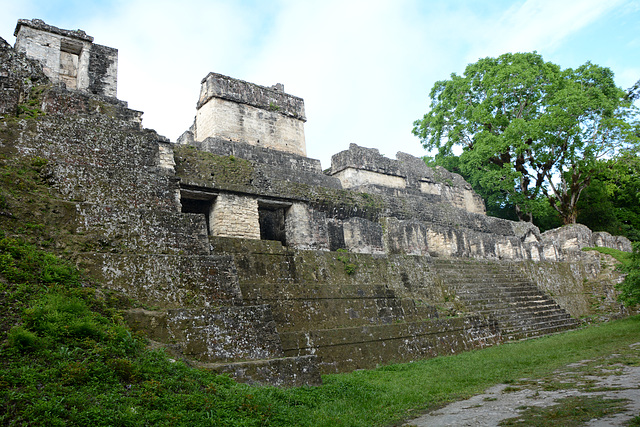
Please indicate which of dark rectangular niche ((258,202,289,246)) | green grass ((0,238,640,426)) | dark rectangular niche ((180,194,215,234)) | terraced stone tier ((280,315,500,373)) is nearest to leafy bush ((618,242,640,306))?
terraced stone tier ((280,315,500,373))

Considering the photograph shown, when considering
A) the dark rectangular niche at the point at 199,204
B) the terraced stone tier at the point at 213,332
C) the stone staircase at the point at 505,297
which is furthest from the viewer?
the stone staircase at the point at 505,297

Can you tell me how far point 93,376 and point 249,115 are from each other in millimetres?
12136

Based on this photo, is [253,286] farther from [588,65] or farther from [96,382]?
[588,65]

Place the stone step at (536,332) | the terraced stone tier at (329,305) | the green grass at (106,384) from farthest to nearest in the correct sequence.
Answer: the stone step at (536,332)
the terraced stone tier at (329,305)
the green grass at (106,384)

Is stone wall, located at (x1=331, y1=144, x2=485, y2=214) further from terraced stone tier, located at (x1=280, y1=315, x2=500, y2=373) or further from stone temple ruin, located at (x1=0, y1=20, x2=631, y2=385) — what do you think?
terraced stone tier, located at (x1=280, y1=315, x2=500, y2=373)

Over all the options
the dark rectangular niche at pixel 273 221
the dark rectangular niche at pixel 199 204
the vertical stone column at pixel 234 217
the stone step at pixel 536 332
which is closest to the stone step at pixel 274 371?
the vertical stone column at pixel 234 217

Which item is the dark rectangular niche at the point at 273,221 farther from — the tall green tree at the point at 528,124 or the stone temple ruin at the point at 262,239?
the tall green tree at the point at 528,124

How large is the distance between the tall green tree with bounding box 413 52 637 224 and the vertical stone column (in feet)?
52.4

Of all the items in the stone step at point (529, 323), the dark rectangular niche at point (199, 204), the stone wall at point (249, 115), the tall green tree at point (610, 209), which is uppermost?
the stone wall at point (249, 115)

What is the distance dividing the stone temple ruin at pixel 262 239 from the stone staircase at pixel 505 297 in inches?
2.9

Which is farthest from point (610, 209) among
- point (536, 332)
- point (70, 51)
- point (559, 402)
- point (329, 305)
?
point (70, 51)

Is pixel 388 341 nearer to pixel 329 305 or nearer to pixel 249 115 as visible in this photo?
pixel 329 305

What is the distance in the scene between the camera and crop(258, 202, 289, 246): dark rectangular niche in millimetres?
12148

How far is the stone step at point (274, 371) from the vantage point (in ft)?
17.3
